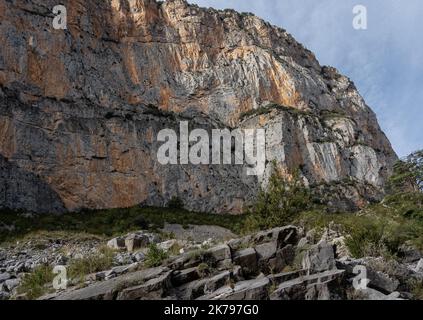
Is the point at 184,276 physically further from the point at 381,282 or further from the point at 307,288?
the point at 381,282

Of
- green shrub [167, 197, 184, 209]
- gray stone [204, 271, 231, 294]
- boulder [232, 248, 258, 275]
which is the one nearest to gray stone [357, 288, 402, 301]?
boulder [232, 248, 258, 275]

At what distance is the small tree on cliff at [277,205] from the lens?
2333 cm

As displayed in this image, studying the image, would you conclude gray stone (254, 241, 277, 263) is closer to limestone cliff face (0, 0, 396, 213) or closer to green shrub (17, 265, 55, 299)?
green shrub (17, 265, 55, 299)

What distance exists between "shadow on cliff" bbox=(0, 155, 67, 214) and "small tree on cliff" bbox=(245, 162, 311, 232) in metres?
25.7

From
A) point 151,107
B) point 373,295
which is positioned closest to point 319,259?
point 373,295

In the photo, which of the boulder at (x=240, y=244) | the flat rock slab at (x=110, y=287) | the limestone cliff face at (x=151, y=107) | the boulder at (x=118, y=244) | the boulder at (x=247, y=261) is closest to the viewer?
the flat rock slab at (x=110, y=287)

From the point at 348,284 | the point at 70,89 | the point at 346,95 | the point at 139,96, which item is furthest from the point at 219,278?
the point at 346,95

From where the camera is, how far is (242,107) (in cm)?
6856

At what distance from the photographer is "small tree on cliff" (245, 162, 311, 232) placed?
23.3 m

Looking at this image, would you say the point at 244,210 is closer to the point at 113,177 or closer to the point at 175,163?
the point at 175,163

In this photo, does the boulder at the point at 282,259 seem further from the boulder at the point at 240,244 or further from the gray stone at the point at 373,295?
the gray stone at the point at 373,295

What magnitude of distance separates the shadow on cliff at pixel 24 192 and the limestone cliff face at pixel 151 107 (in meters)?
0.11

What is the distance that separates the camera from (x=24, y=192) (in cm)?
4394

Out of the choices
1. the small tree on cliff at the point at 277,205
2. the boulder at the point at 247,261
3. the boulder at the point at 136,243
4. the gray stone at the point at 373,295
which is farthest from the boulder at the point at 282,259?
the small tree on cliff at the point at 277,205
